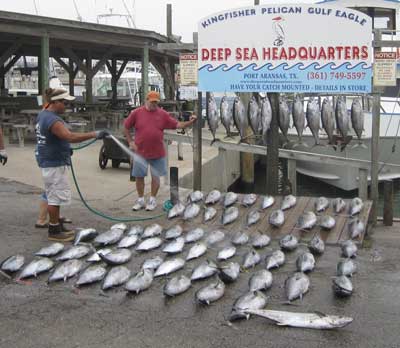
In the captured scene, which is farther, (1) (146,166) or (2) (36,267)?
(1) (146,166)

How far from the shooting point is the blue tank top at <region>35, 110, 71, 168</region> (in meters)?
6.61

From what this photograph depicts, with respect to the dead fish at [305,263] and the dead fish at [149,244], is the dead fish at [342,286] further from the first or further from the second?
the dead fish at [149,244]

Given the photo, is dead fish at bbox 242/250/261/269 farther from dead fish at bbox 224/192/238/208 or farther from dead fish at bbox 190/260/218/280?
dead fish at bbox 224/192/238/208

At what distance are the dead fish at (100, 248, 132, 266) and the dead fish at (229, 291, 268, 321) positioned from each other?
63.0 inches

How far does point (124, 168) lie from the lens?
41.5 ft

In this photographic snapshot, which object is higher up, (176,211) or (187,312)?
(176,211)

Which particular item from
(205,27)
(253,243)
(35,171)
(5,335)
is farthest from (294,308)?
(35,171)

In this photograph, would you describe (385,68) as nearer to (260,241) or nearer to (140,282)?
(260,241)

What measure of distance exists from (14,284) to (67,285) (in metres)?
0.52

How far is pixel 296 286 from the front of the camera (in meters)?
5.04

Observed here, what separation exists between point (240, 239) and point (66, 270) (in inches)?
80.2

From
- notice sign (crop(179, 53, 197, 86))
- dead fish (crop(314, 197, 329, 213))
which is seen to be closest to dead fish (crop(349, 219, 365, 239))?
dead fish (crop(314, 197, 329, 213))

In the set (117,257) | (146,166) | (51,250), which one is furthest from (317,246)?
(146,166)

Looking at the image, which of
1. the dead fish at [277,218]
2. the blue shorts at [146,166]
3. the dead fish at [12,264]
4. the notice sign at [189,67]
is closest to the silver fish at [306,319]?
the dead fish at [12,264]
